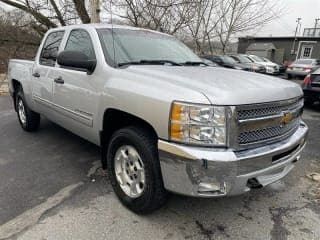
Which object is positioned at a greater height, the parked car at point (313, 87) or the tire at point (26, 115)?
the parked car at point (313, 87)

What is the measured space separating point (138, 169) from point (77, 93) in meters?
1.28

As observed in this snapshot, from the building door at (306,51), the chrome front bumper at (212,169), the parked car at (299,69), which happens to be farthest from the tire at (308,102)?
the building door at (306,51)

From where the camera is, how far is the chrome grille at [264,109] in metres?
2.36

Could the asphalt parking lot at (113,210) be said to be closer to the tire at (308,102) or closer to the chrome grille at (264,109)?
the chrome grille at (264,109)

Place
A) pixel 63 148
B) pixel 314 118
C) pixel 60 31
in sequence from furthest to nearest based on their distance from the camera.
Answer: pixel 314 118, pixel 63 148, pixel 60 31

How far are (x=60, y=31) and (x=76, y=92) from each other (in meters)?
1.41

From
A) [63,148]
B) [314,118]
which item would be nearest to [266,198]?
[63,148]

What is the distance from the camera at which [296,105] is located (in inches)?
118

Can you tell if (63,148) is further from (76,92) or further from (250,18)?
(250,18)

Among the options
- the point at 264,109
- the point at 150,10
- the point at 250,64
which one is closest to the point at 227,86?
the point at 264,109

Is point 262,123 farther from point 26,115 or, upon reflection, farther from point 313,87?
point 313,87

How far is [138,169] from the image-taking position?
279cm

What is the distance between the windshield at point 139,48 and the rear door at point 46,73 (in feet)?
3.57

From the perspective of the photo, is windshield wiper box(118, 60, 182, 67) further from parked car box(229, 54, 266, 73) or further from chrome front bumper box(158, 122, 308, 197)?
parked car box(229, 54, 266, 73)
